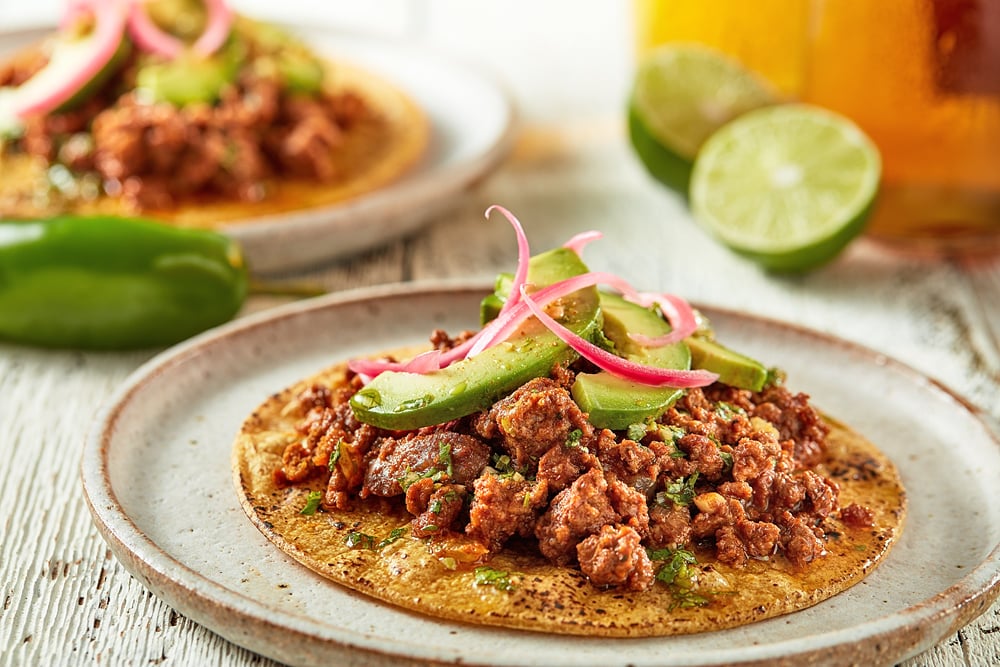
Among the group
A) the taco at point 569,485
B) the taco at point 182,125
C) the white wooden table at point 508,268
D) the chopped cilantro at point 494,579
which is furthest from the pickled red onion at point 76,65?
the chopped cilantro at point 494,579

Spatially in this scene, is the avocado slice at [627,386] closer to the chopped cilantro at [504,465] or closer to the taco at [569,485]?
the taco at [569,485]

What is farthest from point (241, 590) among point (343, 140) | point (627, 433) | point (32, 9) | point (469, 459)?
point (32, 9)

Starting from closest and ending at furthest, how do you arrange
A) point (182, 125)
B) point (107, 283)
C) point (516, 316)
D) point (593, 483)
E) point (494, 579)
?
point (494, 579) < point (593, 483) < point (516, 316) < point (107, 283) < point (182, 125)

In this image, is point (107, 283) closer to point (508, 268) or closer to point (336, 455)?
point (336, 455)

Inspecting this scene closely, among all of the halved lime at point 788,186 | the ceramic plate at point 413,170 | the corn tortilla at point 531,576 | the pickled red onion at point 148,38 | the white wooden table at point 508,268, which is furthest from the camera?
the pickled red onion at point 148,38

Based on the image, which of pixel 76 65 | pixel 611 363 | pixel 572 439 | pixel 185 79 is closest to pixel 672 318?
pixel 611 363

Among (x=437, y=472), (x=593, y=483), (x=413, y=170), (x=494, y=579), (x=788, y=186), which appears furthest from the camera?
(x=413, y=170)
